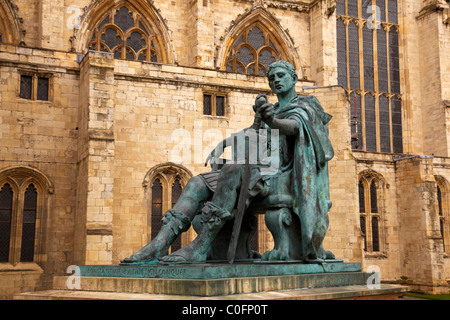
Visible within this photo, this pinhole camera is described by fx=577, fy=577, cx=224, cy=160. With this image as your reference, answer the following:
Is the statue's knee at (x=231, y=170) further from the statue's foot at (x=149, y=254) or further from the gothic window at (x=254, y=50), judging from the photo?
the gothic window at (x=254, y=50)

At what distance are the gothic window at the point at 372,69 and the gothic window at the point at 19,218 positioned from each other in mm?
18215

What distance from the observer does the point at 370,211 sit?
2491cm

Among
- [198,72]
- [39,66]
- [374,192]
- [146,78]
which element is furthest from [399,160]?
[39,66]

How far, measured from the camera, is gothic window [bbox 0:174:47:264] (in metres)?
15.1

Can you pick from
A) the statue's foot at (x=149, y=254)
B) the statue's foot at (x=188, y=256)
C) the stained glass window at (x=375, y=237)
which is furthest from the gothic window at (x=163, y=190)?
the statue's foot at (x=188, y=256)

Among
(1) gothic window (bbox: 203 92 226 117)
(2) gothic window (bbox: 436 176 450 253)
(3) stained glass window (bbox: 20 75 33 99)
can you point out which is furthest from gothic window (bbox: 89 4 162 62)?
(2) gothic window (bbox: 436 176 450 253)

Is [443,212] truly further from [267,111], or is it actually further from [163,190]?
[267,111]

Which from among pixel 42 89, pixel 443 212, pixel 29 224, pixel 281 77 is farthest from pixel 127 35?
pixel 281 77

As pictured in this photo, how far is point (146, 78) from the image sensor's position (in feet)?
54.7

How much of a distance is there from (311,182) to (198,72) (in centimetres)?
1318

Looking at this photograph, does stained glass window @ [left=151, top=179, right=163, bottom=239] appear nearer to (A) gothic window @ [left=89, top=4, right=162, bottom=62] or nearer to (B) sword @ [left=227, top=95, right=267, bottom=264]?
(A) gothic window @ [left=89, top=4, right=162, bottom=62]

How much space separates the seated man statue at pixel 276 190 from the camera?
180 inches

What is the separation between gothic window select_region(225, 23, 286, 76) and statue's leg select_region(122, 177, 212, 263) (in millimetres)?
22623

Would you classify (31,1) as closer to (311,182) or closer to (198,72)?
(198,72)
